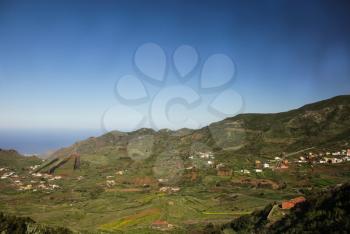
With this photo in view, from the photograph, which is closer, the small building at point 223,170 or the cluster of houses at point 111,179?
the small building at point 223,170

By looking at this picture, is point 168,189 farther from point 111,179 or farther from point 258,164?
point 258,164

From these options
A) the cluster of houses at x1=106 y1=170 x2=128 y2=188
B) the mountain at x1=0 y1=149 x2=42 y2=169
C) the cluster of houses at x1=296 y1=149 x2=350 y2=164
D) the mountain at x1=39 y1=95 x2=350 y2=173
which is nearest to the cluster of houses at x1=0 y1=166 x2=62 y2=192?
the mountain at x1=39 y1=95 x2=350 y2=173

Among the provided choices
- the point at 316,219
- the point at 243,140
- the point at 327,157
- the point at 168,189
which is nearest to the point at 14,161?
the point at 168,189

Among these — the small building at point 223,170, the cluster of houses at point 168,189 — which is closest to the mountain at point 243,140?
the small building at point 223,170

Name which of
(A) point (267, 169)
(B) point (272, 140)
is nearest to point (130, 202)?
(A) point (267, 169)

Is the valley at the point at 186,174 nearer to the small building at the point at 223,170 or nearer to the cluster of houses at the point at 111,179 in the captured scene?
the small building at the point at 223,170

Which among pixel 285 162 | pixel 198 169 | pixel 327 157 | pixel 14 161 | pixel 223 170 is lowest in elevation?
pixel 223 170

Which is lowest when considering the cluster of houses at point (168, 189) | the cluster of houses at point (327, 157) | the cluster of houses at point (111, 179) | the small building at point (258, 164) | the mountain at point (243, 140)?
the cluster of houses at point (168, 189)
